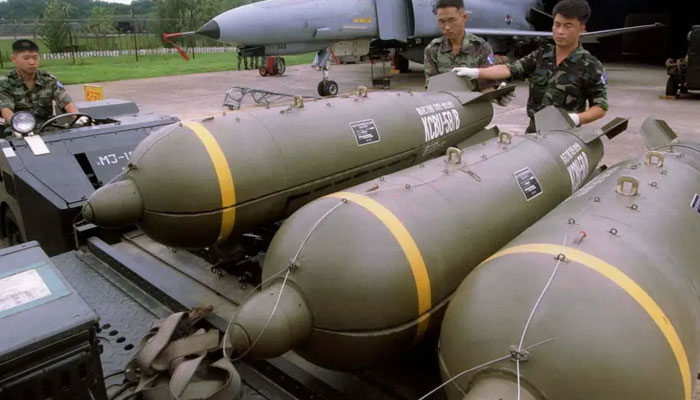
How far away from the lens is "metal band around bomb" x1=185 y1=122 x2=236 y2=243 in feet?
10.0

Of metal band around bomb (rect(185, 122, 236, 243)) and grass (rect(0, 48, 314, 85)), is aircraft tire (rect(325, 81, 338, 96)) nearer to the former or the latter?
grass (rect(0, 48, 314, 85))

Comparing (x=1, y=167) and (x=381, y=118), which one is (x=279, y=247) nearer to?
(x=381, y=118)

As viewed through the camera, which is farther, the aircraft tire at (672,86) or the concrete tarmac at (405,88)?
the aircraft tire at (672,86)

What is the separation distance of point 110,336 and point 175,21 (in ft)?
121

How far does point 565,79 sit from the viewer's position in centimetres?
433

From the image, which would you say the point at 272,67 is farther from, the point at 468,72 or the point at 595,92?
the point at 595,92

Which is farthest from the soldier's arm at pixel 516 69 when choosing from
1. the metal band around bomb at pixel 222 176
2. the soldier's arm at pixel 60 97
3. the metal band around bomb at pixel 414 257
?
the soldier's arm at pixel 60 97

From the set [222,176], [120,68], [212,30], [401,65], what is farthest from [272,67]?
[222,176]

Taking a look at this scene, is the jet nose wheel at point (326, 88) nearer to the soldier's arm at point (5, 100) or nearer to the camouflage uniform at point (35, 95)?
the camouflage uniform at point (35, 95)

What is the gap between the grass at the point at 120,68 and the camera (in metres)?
21.2

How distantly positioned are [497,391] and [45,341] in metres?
1.50

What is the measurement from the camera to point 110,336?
9.27 ft

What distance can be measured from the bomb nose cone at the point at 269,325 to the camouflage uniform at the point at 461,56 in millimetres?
3806

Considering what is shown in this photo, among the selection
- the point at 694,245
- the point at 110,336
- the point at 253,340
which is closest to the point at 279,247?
the point at 253,340
